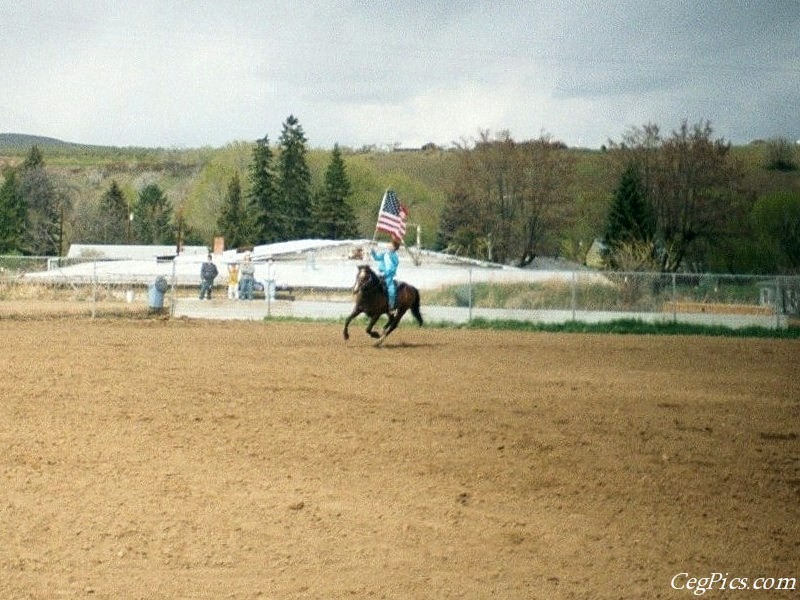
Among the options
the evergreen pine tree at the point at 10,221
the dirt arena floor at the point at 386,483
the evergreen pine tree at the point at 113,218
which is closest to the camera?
the dirt arena floor at the point at 386,483

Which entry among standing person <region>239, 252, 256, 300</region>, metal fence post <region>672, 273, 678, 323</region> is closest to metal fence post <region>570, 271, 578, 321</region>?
metal fence post <region>672, 273, 678, 323</region>

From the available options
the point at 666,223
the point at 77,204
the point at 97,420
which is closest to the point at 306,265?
the point at 666,223

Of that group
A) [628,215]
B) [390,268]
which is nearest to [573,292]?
[390,268]

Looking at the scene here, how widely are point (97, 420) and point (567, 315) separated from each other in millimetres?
28991

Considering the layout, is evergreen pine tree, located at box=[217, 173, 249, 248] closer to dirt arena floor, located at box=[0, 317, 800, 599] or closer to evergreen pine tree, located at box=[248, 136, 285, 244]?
evergreen pine tree, located at box=[248, 136, 285, 244]

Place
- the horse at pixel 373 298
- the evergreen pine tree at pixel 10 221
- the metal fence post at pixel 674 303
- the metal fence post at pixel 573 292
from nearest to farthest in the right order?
the horse at pixel 373 298 → the metal fence post at pixel 674 303 → the metal fence post at pixel 573 292 → the evergreen pine tree at pixel 10 221

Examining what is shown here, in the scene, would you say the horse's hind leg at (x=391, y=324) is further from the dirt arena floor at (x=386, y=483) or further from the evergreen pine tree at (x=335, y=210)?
the evergreen pine tree at (x=335, y=210)

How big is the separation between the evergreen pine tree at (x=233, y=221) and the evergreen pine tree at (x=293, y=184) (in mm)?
3651

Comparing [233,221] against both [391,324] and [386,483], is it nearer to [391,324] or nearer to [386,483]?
[391,324]

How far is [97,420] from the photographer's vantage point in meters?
13.8

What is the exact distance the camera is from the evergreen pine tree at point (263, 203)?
105812 mm

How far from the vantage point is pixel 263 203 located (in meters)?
107

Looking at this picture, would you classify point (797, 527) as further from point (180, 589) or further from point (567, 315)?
point (567, 315)

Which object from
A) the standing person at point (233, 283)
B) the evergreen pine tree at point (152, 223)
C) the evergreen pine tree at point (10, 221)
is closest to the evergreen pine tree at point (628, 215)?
the standing person at point (233, 283)
